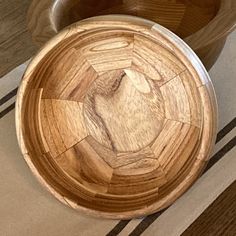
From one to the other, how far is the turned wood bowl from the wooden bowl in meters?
0.07

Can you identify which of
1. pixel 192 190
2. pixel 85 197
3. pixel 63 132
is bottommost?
pixel 192 190

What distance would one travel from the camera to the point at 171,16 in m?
1.22

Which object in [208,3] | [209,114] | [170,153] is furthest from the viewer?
[208,3]

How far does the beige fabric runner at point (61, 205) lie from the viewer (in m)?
1.01

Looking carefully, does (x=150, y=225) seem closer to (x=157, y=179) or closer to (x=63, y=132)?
(x=157, y=179)

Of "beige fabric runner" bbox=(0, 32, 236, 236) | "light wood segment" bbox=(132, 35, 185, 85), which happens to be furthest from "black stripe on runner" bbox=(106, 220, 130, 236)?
"light wood segment" bbox=(132, 35, 185, 85)

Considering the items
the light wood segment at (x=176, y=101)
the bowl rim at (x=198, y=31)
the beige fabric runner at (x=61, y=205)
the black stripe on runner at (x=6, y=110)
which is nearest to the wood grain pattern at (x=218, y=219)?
the beige fabric runner at (x=61, y=205)

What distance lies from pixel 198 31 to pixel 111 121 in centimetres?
21

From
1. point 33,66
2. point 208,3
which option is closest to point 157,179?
point 33,66

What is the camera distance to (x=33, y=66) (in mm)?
963

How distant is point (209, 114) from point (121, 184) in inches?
8.0

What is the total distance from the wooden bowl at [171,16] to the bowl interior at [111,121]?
7 cm

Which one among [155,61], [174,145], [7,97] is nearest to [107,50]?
[155,61]

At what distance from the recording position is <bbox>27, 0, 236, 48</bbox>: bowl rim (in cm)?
98
